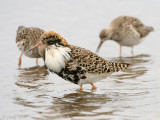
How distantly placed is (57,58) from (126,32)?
6.86 m

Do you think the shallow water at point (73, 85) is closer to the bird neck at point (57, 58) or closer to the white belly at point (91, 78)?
the white belly at point (91, 78)

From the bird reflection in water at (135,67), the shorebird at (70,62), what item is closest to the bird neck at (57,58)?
the shorebird at (70,62)

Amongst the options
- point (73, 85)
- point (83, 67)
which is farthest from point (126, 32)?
point (83, 67)

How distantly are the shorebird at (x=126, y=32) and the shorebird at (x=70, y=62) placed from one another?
5.58 m

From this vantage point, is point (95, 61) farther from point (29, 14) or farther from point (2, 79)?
point (29, 14)

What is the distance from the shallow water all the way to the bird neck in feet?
2.23

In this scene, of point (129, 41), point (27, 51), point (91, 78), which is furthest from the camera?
point (129, 41)

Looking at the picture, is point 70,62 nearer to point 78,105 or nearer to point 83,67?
point 83,67

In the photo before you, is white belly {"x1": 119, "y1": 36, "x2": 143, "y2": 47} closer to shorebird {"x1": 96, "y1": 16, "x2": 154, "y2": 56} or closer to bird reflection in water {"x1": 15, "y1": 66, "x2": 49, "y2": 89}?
shorebird {"x1": 96, "y1": 16, "x2": 154, "y2": 56}

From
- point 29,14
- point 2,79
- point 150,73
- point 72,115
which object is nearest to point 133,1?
point 29,14

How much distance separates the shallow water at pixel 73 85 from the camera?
7.79 m

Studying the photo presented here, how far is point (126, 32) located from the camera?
599 inches

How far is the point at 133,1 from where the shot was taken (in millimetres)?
20938

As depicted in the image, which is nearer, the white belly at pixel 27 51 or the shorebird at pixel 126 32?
the white belly at pixel 27 51
